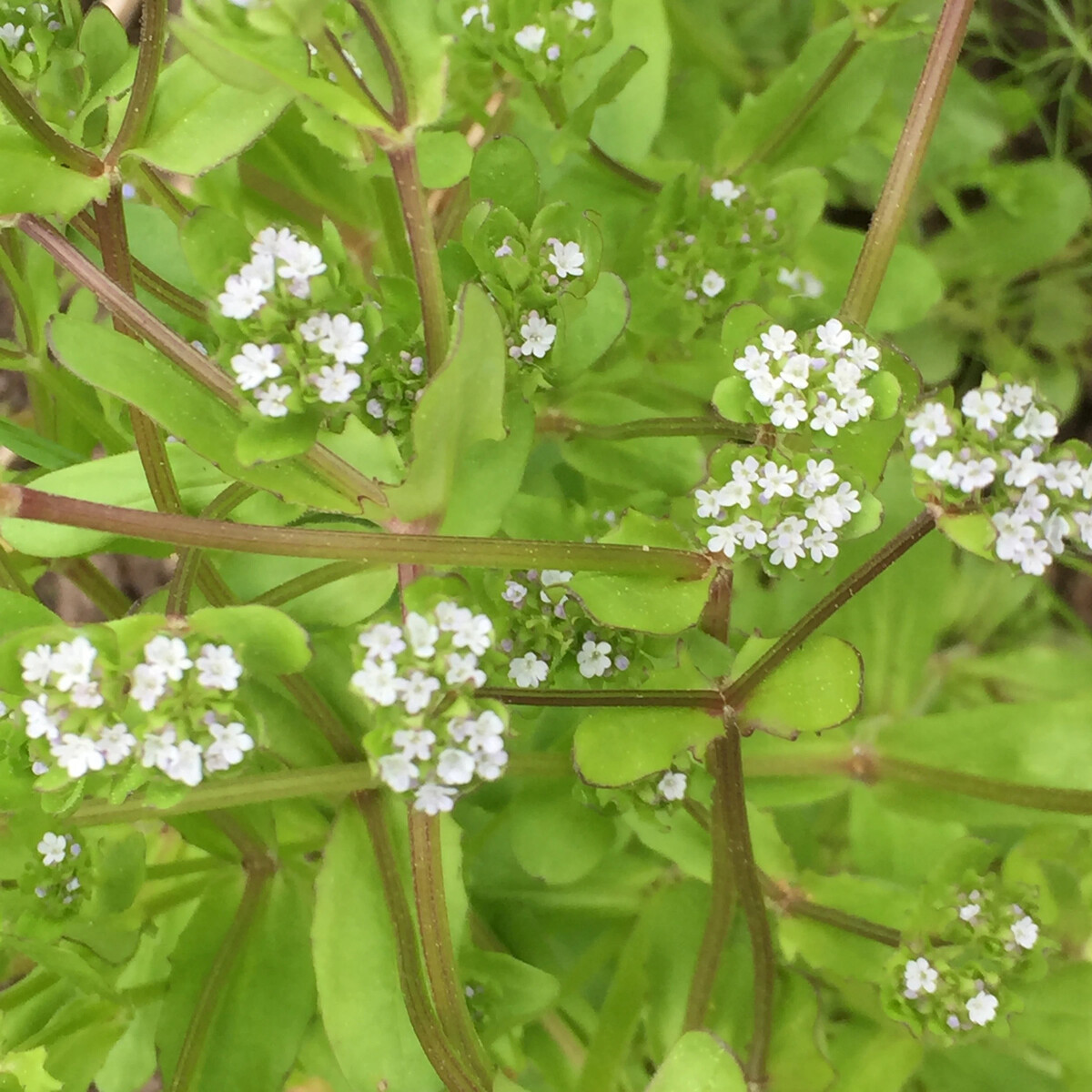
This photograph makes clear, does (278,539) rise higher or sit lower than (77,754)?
higher

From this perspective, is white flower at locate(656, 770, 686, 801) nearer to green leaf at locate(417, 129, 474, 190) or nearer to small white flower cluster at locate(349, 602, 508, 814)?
small white flower cluster at locate(349, 602, 508, 814)

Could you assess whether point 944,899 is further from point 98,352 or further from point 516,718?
point 98,352

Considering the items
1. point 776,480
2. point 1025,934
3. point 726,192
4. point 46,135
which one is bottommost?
point 1025,934

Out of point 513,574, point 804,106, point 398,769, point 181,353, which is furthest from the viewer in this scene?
point 804,106

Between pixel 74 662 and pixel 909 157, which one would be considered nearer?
pixel 74 662

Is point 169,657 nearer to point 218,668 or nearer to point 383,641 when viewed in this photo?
point 218,668

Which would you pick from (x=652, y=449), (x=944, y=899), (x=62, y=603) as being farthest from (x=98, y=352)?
(x=62, y=603)

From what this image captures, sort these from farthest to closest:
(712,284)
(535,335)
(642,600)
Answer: (712,284)
(535,335)
(642,600)

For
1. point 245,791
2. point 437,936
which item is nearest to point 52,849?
point 245,791
